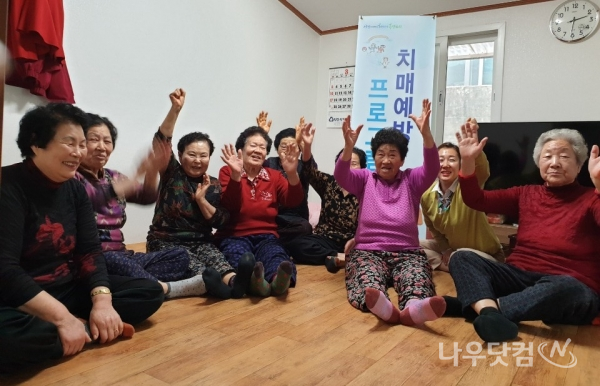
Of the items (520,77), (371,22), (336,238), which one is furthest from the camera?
(520,77)

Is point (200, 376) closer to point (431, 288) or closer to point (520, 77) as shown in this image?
point (431, 288)

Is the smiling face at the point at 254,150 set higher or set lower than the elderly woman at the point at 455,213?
higher

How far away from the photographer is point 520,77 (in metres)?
3.85

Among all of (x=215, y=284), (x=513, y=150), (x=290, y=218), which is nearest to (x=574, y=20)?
(x=513, y=150)

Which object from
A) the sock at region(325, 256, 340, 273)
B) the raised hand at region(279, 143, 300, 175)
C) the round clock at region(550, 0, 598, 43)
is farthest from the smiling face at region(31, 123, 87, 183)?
the round clock at region(550, 0, 598, 43)

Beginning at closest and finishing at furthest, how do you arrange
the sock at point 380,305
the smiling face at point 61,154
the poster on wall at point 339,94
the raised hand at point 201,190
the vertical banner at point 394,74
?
the smiling face at point 61,154 → the sock at point 380,305 → the raised hand at point 201,190 → the vertical banner at point 394,74 → the poster on wall at point 339,94

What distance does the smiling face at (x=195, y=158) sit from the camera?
6.75ft

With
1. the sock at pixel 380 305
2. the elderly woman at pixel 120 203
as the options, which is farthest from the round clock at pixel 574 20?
the elderly woman at pixel 120 203

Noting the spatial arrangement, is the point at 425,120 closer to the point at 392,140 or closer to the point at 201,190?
the point at 392,140

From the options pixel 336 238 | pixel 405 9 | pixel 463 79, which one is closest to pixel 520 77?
pixel 463 79

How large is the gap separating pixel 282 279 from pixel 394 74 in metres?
2.39

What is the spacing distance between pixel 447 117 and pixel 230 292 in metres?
3.48

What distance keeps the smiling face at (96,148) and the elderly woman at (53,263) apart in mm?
320

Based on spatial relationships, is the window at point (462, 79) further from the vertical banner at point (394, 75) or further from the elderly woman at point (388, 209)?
the elderly woman at point (388, 209)
